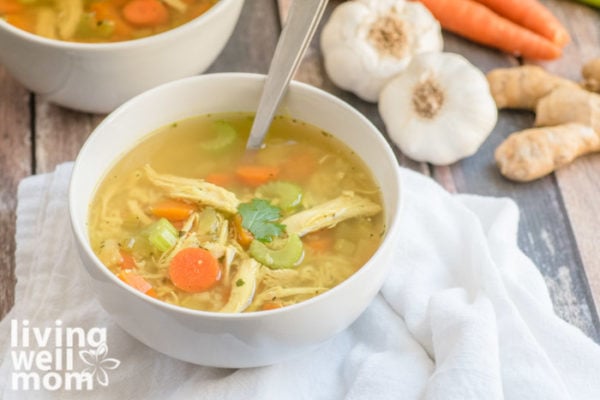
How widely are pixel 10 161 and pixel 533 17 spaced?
65.9 inches

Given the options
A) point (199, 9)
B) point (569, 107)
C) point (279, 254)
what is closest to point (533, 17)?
point (569, 107)

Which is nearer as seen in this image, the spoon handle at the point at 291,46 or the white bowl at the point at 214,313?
the white bowl at the point at 214,313

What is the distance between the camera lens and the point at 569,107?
2.87m

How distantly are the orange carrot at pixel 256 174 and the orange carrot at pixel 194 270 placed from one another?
265 mm

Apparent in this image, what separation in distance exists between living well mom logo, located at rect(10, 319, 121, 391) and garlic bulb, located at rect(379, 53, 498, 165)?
1.05 m

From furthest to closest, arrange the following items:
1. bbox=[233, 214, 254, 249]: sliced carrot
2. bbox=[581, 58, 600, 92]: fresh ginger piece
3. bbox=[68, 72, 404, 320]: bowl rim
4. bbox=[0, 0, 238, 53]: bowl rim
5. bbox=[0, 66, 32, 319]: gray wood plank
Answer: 1. bbox=[581, 58, 600, 92]: fresh ginger piece
2. bbox=[0, 0, 238, 53]: bowl rim
3. bbox=[0, 66, 32, 319]: gray wood plank
4. bbox=[233, 214, 254, 249]: sliced carrot
5. bbox=[68, 72, 404, 320]: bowl rim

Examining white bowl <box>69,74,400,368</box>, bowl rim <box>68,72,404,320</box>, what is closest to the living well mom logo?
white bowl <box>69,74,400,368</box>

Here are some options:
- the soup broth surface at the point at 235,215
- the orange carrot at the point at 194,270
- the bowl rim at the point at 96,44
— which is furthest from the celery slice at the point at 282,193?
the bowl rim at the point at 96,44

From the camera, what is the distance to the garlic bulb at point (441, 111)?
2.74 metres

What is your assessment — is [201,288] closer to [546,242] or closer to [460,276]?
[460,276]

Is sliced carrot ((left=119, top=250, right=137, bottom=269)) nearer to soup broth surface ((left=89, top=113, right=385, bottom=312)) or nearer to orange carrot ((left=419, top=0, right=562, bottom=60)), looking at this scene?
soup broth surface ((left=89, top=113, right=385, bottom=312))

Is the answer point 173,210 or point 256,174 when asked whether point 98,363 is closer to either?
point 173,210

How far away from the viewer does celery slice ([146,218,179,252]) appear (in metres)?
2.05

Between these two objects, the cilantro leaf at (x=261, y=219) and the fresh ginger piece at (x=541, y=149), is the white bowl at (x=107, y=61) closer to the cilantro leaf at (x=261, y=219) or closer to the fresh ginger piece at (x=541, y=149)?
the cilantro leaf at (x=261, y=219)
